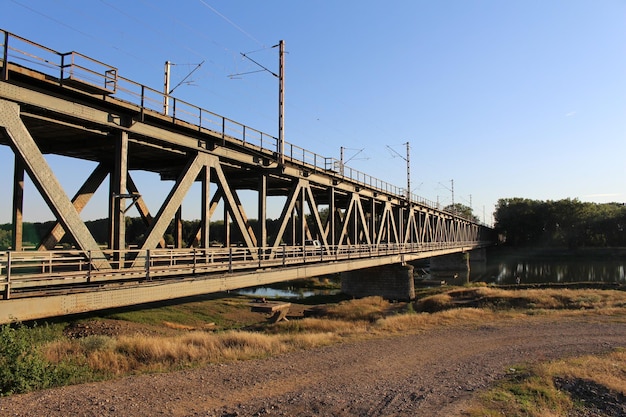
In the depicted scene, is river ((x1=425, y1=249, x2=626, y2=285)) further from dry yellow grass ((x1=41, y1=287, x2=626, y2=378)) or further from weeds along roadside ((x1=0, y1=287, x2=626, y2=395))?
dry yellow grass ((x1=41, y1=287, x2=626, y2=378))

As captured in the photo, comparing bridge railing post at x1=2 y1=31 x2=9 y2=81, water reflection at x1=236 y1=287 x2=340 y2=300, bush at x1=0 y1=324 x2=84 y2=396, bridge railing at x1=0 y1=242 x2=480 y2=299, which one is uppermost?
bridge railing post at x1=2 y1=31 x2=9 y2=81

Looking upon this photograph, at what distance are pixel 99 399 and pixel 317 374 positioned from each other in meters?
5.47

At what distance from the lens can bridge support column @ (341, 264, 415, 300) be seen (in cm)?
4450

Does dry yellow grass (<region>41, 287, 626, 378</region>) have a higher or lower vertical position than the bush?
lower

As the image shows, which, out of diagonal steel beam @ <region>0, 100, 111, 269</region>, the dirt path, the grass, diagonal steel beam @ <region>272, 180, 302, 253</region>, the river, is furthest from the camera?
the river

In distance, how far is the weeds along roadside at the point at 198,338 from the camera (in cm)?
1168

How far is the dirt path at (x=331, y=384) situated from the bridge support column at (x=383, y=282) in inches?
1050

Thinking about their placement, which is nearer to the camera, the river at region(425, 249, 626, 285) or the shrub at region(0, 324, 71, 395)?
the shrub at region(0, 324, 71, 395)

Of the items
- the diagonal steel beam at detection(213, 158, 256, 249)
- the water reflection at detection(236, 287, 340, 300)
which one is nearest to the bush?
the diagonal steel beam at detection(213, 158, 256, 249)

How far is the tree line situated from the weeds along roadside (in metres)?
113

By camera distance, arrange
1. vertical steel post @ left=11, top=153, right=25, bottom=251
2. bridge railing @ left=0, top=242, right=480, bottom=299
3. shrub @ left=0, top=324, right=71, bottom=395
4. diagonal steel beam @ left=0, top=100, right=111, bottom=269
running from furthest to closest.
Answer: vertical steel post @ left=11, top=153, right=25, bottom=251, diagonal steel beam @ left=0, top=100, right=111, bottom=269, bridge railing @ left=0, top=242, right=480, bottom=299, shrub @ left=0, top=324, right=71, bottom=395

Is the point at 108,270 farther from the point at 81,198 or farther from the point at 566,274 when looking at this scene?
the point at 566,274

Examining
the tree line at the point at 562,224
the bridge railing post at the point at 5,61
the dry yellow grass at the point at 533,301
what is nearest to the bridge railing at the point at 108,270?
the bridge railing post at the point at 5,61

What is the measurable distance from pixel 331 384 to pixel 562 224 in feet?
487
